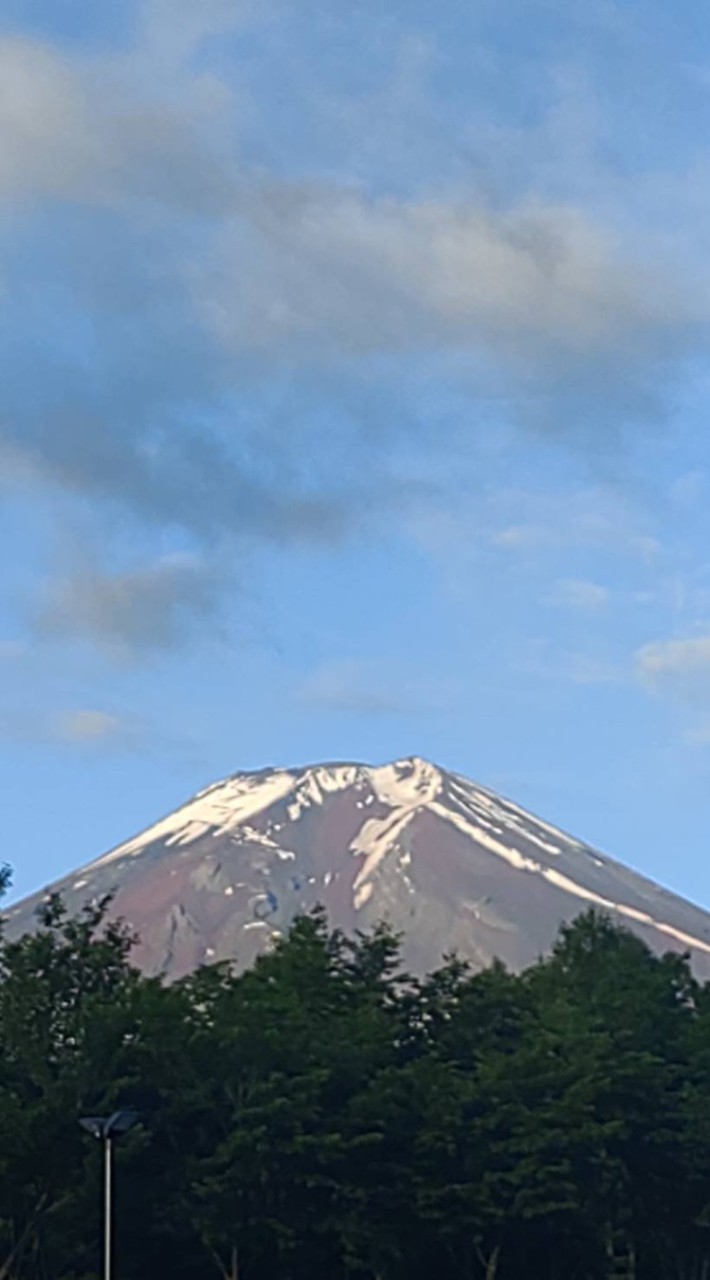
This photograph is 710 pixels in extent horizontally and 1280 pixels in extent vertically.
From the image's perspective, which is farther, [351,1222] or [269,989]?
[269,989]

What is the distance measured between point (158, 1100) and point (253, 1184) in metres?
3.71

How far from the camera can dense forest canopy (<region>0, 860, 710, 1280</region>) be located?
5884 cm

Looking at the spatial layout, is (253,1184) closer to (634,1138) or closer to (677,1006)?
(634,1138)

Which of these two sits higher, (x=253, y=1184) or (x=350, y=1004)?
(x=350, y=1004)

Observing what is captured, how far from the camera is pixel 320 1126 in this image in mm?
61594

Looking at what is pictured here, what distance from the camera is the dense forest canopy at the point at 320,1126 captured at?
58.8 metres

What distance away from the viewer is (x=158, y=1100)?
61406 mm

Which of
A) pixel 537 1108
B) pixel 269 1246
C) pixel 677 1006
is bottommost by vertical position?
pixel 269 1246

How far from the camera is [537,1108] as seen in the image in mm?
66312

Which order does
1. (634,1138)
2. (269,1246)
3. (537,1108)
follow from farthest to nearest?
1. (634,1138)
2. (537,1108)
3. (269,1246)

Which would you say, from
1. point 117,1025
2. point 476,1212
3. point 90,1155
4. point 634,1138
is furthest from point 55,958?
point 634,1138

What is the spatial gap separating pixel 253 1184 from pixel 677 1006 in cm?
2717

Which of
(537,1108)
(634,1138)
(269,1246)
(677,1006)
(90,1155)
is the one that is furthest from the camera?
(677,1006)

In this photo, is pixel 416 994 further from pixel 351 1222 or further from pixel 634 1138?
pixel 351 1222
